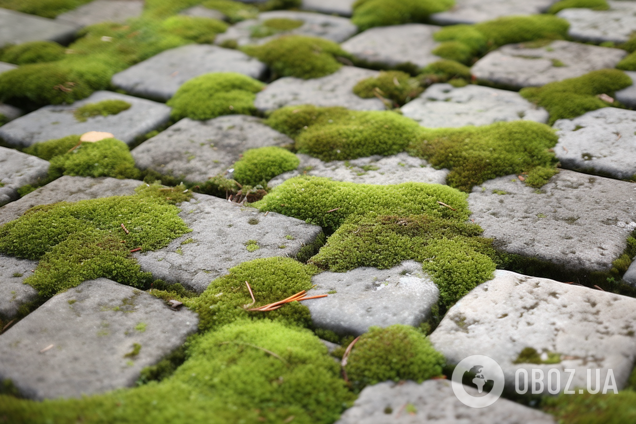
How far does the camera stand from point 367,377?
6.34ft

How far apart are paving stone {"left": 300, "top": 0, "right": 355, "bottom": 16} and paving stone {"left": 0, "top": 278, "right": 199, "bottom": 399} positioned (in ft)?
16.0

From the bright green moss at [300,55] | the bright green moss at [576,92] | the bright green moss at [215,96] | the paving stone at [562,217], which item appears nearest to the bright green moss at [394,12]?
the bright green moss at [300,55]

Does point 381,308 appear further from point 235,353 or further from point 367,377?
point 235,353

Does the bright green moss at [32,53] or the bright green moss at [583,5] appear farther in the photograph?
the bright green moss at [583,5]

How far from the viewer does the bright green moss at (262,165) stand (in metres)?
3.32

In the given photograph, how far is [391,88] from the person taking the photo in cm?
423

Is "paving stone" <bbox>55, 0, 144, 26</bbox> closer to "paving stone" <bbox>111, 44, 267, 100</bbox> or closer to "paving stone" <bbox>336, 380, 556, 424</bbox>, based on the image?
"paving stone" <bbox>111, 44, 267, 100</bbox>

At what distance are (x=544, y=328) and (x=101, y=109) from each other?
3920mm

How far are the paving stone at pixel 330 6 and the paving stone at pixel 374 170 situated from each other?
3.37 meters

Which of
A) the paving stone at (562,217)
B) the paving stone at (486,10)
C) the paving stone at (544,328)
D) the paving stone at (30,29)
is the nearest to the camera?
the paving stone at (544,328)

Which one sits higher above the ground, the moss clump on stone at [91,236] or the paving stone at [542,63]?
the paving stone at [542,63]

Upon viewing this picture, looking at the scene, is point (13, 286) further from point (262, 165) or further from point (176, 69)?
point (176, 69)

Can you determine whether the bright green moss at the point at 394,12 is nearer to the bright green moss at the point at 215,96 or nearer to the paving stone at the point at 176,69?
the paving stone at the point at 176,69

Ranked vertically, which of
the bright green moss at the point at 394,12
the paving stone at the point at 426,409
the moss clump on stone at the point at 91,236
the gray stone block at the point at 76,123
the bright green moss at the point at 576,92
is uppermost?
the bright green moss at the point at 394,12
